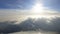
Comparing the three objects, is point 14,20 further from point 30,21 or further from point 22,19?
point 30,21

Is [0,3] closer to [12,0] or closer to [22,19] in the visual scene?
[12,0]

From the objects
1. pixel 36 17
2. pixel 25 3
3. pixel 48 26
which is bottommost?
→ pixel 48 26

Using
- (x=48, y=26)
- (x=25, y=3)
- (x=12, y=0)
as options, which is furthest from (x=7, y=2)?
(x=48, y=26)

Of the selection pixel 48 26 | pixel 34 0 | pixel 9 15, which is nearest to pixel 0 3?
pixel 9 15

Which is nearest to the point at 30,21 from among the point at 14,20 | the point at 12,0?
the point at 14,20

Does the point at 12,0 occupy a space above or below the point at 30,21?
above

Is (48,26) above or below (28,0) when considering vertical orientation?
below
